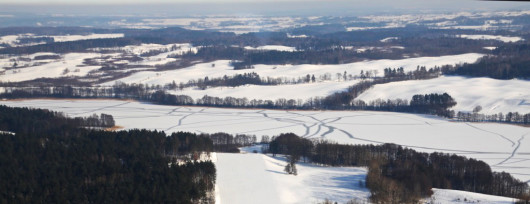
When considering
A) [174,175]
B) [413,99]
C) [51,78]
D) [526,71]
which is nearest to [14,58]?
[51,78]

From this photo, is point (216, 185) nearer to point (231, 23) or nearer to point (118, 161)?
point (118, 161)

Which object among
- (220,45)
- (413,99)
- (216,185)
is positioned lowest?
(216,185)

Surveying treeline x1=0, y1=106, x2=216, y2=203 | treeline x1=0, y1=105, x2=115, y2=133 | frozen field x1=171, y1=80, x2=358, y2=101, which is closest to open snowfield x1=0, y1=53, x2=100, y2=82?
frozen field x1=171, y1=80, x2=358, y2=101

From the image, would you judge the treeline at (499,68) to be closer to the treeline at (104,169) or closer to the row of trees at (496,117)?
the row of trees at (496,117)

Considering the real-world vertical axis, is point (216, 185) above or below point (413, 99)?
below

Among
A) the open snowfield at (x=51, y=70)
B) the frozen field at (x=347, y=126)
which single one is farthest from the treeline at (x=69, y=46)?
the frozen field at (x=347, y=126)
